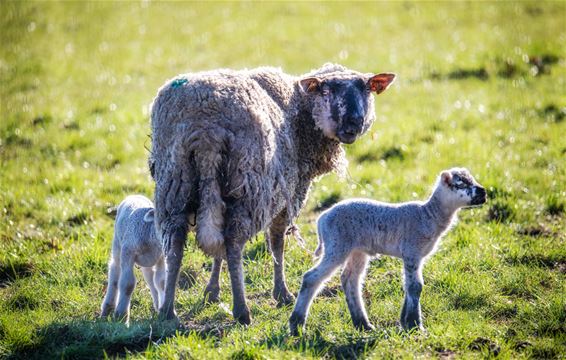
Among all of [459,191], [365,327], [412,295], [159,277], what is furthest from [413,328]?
[159,277]

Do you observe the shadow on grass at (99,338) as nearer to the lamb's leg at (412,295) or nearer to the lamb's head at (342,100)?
the lamb's leg at (412,295)

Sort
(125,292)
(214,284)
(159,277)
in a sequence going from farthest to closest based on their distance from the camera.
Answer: (214,284)
(159,277)
(125,292)

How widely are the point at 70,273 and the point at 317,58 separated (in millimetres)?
10591

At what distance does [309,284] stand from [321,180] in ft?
14.2

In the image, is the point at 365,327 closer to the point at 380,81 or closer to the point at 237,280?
the point at 237,280

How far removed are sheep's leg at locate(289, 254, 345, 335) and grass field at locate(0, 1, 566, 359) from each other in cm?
18

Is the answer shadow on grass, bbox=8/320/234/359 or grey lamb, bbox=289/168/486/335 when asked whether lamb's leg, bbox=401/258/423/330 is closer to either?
grey lamb, bbox=289/168/486/335

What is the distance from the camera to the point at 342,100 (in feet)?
21.6

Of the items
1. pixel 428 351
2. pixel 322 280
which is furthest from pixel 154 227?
pixel 428 351

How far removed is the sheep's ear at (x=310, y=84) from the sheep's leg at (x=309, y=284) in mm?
1751

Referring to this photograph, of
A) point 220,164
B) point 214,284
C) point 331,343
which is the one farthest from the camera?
point 214,284

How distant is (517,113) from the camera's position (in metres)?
12.3

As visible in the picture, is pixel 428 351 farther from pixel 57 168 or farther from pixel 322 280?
A: pixel 57 168

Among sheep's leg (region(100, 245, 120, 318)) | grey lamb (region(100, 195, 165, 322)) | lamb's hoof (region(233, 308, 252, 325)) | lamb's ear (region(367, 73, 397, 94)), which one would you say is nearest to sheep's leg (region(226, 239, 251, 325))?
lamb's hoof (region(233, 308, 252, 325))
